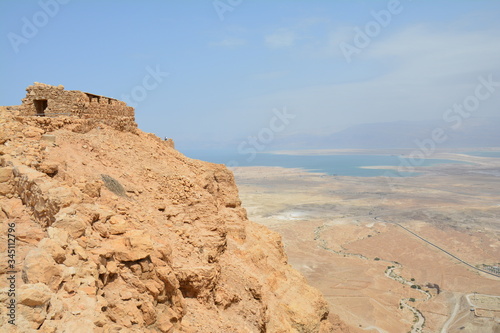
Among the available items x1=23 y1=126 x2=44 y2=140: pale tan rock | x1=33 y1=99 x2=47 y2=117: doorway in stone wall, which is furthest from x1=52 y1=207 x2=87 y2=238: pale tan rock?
x1=33 y1=99 x2=47 y2=117: doorway in stone wall

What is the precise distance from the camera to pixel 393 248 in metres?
38.0

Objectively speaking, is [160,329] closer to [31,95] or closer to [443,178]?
[31,95]

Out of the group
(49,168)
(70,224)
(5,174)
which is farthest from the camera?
(49,168)

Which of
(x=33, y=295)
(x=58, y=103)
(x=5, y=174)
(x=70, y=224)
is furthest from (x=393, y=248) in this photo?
(x=33, y=295)

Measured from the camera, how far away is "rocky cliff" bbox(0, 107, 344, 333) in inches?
173

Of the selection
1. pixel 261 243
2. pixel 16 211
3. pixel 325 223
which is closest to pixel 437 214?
pixel 325 223

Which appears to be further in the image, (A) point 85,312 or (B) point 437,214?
(B) point 437,214

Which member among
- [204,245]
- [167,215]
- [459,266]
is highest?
[167,215]

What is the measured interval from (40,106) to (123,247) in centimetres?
789

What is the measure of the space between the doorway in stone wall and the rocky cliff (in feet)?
3.61

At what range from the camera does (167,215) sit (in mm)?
9164

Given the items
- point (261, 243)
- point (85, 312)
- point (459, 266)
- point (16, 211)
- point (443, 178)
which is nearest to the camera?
point (85, 312)

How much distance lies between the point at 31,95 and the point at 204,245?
7046 mm

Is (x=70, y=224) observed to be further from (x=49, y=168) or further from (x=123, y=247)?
(x=49, y=168)
